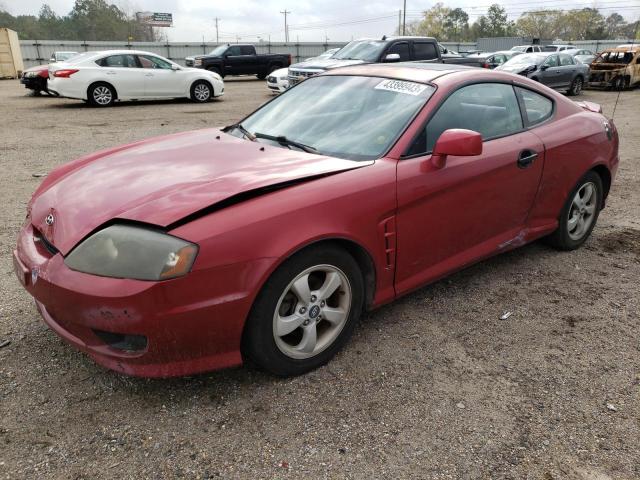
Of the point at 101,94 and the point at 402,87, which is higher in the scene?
the point at 402,87

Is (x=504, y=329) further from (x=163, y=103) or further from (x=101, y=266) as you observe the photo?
(x=163, y=103)

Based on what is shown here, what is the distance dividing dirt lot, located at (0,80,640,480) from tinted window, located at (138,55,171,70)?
1157 centimetres

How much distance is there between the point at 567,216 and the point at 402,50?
32.4 ft

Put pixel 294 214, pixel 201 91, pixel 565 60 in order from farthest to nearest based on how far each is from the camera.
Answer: pixel 565 60
pixel 201 91
pixel 294 214

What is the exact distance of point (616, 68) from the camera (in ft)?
65.4

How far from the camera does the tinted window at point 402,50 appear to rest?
41.6 feet

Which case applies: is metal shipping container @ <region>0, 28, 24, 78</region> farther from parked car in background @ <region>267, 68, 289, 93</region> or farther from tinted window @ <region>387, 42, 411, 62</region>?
tinted window @ <region>387, 42, 411, 62</region>

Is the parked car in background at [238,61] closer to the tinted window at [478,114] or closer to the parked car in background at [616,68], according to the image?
the parked car in background at [616,68]

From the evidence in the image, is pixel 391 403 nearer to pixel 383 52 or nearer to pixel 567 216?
pixel 567 216

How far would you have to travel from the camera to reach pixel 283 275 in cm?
231

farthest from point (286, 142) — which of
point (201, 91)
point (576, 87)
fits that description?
point (576, 87)

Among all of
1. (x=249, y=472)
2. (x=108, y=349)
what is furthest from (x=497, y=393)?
(x=108, y=349)

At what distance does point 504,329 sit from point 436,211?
834 mm

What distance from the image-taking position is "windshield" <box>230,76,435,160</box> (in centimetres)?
294
